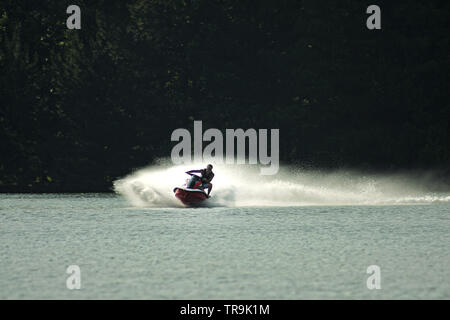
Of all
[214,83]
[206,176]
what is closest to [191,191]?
[206,176]

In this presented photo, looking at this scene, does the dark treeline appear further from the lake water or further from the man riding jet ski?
the man riding jet ski

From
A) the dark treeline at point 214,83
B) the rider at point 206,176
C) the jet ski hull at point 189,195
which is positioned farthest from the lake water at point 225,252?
the dark treeline at point 214,83

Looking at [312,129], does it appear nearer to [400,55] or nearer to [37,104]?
[400,55]

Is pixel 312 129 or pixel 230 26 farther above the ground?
pixel 230 26

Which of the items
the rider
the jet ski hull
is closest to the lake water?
the jet ski hull

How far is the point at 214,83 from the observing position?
75000 millimetres

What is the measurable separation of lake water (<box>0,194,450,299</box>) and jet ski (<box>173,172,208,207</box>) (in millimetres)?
520

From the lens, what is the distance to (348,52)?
74.6m

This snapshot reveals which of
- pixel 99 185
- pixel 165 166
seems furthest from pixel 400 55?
pixel 99 185

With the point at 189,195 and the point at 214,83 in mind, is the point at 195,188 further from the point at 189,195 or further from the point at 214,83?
the point at 214,83

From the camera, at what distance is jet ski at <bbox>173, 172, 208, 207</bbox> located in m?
41.4

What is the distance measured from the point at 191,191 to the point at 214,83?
3424 centimetres
